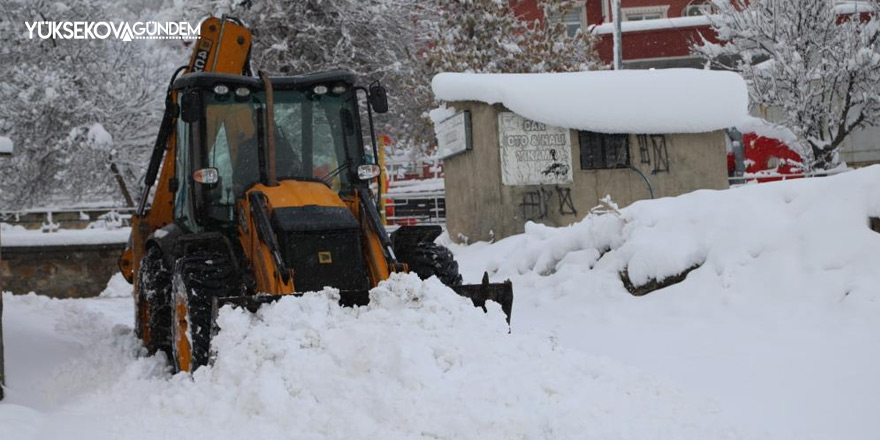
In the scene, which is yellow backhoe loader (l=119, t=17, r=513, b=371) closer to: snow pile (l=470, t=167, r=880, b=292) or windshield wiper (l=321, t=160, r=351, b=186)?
windshield wiper (l=321, t=160, r=351, b=186)

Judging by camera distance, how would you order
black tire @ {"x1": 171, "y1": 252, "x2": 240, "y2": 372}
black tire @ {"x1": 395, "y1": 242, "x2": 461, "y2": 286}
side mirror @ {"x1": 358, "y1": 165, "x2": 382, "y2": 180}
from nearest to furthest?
black tire @ {"x1": 171, "y1": 252, "x2": 240, "y2": 372}, black tire @ {"x1": 395, "y1": 242, "x2": 461, "y2": 286}, side mirror @ {"x1": 358, "y1": 165, "x2": 382, "y2": 180}

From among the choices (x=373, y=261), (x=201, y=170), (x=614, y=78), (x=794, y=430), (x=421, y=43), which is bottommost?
(x=794, y=430)

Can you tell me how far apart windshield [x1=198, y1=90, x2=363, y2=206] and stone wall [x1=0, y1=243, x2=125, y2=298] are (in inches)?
467

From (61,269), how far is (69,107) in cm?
631

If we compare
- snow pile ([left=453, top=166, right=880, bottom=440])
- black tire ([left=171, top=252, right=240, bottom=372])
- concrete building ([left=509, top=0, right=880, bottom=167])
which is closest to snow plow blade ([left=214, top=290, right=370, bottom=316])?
black tire ([left=171, top=252, right=240, bottom=372])

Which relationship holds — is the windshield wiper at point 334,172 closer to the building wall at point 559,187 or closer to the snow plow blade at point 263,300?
the snow plow blade at point 263,300

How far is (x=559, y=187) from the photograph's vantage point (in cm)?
1565

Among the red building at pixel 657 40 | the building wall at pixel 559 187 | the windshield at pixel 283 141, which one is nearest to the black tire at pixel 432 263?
the windshield at pixel 283 141

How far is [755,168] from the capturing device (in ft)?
81.7

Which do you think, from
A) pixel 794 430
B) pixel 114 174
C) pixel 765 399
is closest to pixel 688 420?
pixel 794 430

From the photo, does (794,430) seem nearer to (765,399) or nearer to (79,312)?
(765,399)

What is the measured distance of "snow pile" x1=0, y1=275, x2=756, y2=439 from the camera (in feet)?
17.7

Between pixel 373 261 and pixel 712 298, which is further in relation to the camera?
pixel 712 298

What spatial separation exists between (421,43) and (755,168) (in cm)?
896
